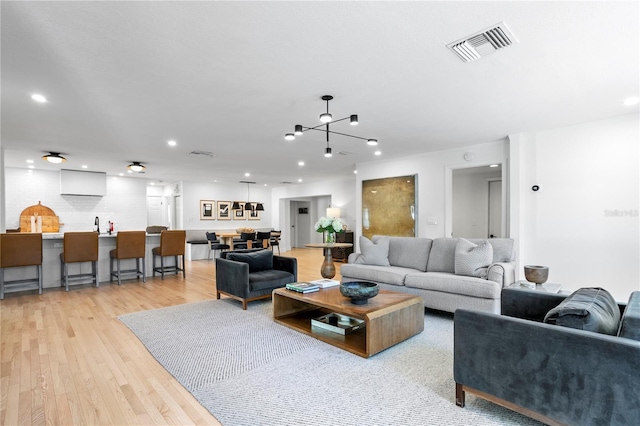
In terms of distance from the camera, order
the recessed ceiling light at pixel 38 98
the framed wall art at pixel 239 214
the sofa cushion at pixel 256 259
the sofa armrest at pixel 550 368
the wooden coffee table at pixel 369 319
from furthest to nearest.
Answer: the framed wall art at pixel 239 214 < the sofa cushion at pixel 256 259 < the recessed ceiling light at pixel 38 98 < the wooden coffee table at pixel 369 319 < the sofa armrest at pixel 550 368

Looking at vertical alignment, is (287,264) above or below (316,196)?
below

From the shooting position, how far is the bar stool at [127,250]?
5.80m

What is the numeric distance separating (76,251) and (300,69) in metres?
5.19

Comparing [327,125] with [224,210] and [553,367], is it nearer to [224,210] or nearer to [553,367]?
[553,367]

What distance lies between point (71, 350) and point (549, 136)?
6.30 meters

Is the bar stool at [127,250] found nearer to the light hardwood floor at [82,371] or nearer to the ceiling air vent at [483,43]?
the light hardwood floor at [82,371]

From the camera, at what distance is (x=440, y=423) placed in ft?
6.07

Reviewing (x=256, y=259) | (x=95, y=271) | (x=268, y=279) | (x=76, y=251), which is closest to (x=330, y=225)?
(x=268, y=279)

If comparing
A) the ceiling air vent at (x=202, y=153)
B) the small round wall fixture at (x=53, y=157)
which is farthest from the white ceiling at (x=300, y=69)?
the ceiling air vent at (x=202, y=153)

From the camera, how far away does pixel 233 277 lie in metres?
4.33

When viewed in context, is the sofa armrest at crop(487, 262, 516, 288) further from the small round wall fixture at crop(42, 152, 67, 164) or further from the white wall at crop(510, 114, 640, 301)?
the small round wall fixture at crop(42, 152, 67, 164)

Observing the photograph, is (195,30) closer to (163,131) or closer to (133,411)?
(133,411)

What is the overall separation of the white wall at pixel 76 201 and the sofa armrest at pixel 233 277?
250 inches

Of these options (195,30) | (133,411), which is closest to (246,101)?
(195,30)
